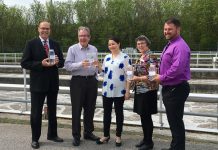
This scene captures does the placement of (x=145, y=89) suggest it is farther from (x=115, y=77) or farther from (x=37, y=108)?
(x=37, y=108)

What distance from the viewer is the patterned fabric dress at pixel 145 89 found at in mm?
5234

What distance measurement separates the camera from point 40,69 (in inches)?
220

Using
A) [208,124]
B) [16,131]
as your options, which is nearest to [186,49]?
[16,131]

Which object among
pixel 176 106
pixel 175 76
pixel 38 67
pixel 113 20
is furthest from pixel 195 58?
pixel 175 76

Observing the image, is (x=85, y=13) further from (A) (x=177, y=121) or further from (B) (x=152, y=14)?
(A) (x=177, y=121)

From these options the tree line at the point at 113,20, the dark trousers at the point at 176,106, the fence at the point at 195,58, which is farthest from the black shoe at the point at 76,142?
the tree line at the point at 113,20

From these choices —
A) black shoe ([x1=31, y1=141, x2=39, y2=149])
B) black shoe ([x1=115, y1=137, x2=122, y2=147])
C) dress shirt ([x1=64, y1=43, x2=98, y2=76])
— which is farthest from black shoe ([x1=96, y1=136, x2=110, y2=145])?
dress shirt ([x1=64, y1=43, x2=98, y2=76])

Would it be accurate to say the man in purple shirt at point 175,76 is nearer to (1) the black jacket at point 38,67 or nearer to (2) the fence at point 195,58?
(1) the black jacket at point 38,67

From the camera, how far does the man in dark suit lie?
5.57m

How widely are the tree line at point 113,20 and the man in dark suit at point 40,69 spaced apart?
34.4 meters

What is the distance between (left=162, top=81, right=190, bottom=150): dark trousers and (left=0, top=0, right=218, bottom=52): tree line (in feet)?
116

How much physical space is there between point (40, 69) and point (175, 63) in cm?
211

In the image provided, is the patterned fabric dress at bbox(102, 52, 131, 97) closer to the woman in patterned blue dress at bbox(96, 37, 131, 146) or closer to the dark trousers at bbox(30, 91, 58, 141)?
the woman in patterned blue dress at bbox(96, 37, 131, 146)

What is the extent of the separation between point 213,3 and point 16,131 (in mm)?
39970
